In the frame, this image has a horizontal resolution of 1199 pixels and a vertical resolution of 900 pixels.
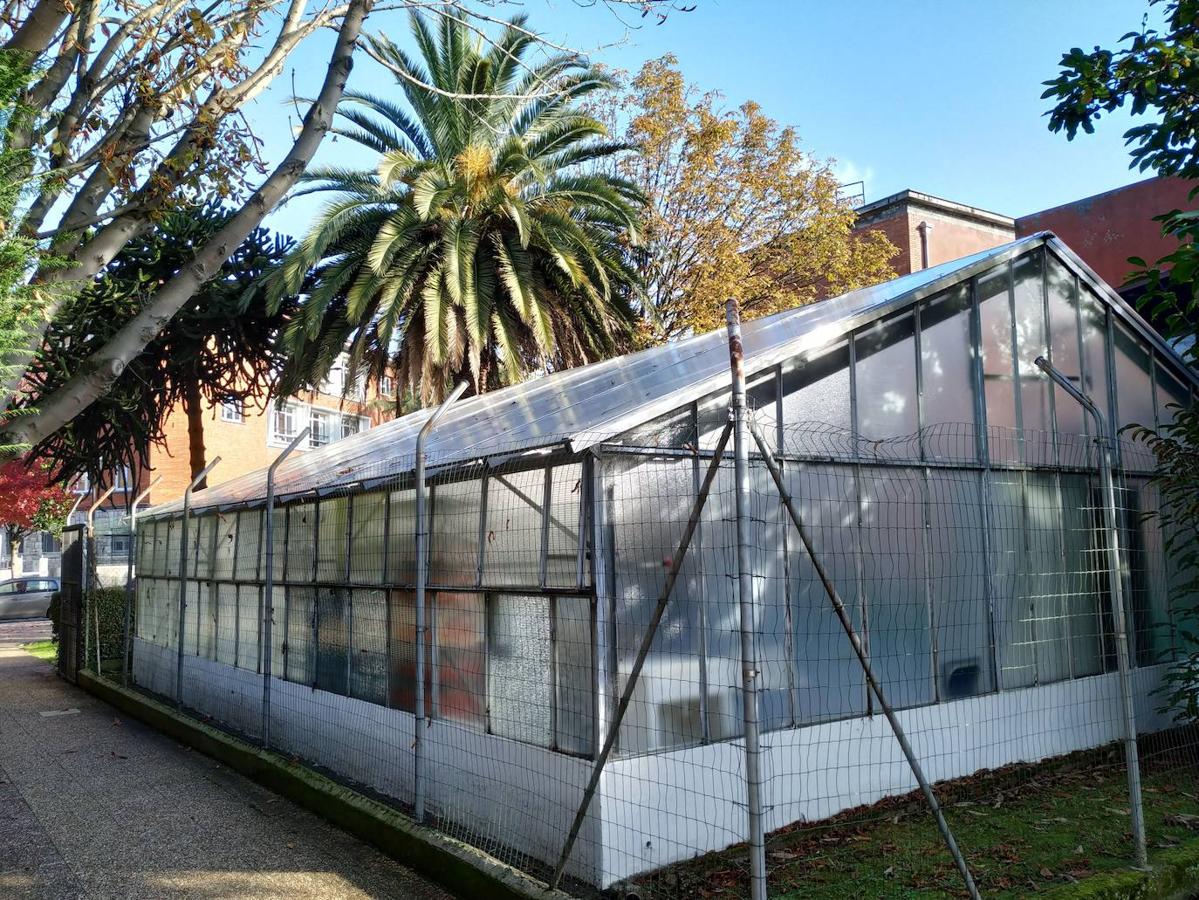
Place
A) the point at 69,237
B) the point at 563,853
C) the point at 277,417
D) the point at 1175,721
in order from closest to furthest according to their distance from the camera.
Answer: the point at 563,853 → the point at 69,237 → the point at 1175,721 → the point at 277,417

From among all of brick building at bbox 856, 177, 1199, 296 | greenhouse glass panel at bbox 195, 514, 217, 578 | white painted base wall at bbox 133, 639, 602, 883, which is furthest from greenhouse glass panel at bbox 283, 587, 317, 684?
brick building at bbox 856, 177, 1199, 296

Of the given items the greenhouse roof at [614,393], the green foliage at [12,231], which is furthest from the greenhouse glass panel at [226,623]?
the green foliage at [12,231]

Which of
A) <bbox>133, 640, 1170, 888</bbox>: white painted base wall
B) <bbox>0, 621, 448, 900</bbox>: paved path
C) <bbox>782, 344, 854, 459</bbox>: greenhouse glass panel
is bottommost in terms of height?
<bbox>0, 621, 448, 900</bbox>: paved path

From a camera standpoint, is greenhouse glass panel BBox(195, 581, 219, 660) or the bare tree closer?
the bare tree

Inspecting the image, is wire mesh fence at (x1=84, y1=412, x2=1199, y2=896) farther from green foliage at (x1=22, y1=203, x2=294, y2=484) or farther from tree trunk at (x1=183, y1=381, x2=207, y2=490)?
tree trunk at (x1=183, y1=381, x2=207, y2=490)

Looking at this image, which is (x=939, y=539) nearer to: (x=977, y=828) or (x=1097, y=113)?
(x=977, y=828)

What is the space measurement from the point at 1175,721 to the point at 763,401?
568 centimetres

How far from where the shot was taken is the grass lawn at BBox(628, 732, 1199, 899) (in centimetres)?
580

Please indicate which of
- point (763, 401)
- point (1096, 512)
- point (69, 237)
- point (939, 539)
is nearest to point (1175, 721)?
point (1096, 512)

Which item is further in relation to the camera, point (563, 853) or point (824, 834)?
point (824, 834)

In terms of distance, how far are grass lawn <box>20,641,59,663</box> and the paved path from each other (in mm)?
10153

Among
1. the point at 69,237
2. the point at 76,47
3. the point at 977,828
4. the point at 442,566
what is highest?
the point at 76,47

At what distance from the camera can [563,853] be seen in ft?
18.2

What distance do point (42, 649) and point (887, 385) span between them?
68.6ft
